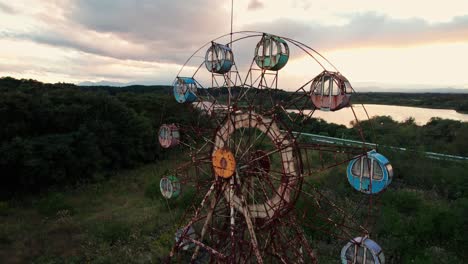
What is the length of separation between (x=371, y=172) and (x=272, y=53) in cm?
302

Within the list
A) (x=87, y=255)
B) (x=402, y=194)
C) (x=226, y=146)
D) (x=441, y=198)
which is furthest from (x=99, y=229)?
(x=441, y=198)

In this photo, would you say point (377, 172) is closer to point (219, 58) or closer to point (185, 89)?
point (219, 58)

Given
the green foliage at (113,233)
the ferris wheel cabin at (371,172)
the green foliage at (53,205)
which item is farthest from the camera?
the green foliage at (53,205)

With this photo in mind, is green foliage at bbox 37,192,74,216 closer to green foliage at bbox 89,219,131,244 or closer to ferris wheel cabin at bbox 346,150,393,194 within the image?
green foliage at bbox 89,219,131,244

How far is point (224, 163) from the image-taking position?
23.5 feet

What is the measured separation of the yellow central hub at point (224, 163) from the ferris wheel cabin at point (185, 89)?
2.22 metres

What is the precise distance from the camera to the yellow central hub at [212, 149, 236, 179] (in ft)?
23.1

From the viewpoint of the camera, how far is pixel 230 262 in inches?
272

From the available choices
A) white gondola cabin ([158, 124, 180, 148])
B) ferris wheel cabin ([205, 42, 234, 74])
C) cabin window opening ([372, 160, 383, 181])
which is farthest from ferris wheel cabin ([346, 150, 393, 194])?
white gondola cabin ([158, 124, 180, 148])

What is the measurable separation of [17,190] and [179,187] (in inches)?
589

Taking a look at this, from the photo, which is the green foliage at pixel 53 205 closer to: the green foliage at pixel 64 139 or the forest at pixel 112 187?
the forest at pixel 112 187

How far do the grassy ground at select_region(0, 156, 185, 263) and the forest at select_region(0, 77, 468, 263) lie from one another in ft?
0.15

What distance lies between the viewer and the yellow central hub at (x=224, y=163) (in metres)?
7.05

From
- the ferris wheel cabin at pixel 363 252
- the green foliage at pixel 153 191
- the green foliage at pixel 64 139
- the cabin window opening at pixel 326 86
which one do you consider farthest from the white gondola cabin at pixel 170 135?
the green foliage at pixel 153 191
